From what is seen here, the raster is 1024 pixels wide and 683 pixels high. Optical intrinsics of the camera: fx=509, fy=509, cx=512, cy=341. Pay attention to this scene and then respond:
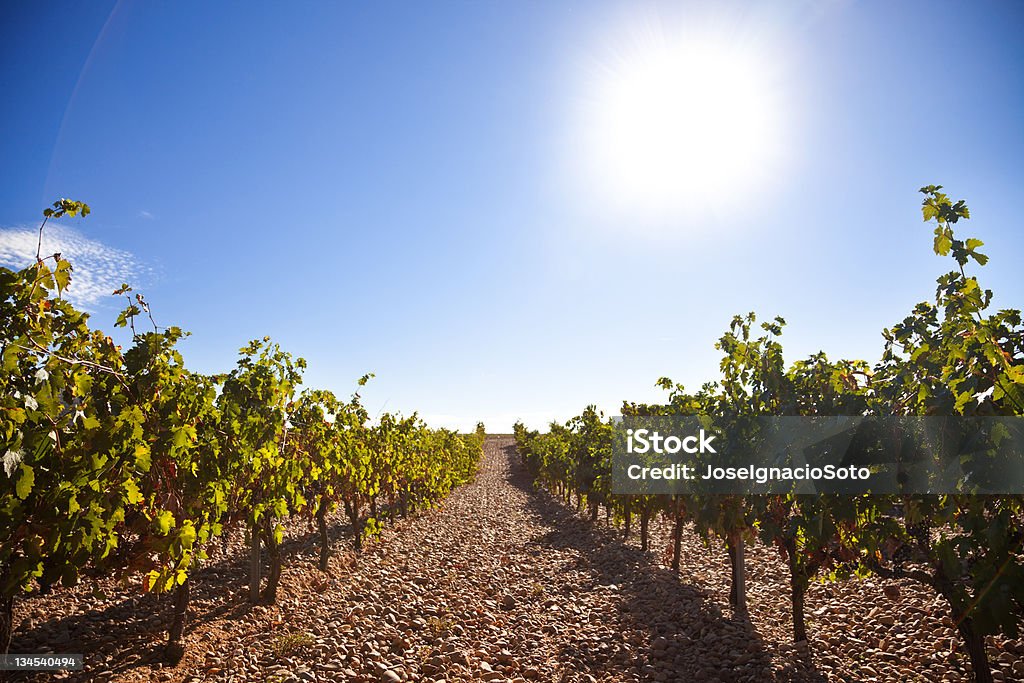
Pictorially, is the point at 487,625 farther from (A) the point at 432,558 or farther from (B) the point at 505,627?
(A) the point at 432,558

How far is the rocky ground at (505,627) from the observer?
6352mm

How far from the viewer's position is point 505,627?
316 inches

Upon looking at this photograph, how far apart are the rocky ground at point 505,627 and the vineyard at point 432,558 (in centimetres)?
5

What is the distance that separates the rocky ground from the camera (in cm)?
635

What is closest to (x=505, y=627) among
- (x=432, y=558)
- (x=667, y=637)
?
(x=667, y=637)

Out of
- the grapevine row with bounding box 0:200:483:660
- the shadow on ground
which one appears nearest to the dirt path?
the shadow on ground

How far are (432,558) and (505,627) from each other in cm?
503

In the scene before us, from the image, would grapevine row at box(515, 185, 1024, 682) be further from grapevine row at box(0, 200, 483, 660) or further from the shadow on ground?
grapevine row at box(0, 200, 483, 660)

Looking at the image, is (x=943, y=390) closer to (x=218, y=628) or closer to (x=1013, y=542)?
(x=1013, y=542)

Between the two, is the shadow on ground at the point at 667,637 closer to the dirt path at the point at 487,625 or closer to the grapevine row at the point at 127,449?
the dirt path at the point at 487,625

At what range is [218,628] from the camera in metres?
7.77

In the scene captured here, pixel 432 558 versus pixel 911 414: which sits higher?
pixel 911 414

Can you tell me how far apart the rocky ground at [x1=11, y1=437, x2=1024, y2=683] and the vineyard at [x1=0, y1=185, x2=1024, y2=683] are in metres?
0.05

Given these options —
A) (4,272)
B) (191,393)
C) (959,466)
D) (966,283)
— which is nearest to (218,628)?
(191,393)
